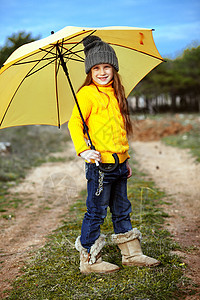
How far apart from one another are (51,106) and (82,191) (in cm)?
296

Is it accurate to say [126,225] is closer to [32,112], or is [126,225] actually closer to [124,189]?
[124,189]

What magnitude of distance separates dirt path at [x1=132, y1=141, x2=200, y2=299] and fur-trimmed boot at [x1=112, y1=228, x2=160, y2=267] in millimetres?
371

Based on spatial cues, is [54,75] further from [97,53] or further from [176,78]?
[176,78]

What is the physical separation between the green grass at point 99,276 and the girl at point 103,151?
0.40 ft

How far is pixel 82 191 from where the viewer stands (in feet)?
19.3

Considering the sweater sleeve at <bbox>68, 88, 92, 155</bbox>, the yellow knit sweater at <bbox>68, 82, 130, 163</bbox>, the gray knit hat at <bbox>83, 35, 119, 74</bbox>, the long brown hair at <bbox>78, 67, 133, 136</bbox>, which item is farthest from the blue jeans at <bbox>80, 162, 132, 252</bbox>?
the gray knit hat at <bbox>83, 35, 119, 74</bbox>

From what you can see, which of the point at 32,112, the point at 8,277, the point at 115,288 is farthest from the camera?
the point at 32,112

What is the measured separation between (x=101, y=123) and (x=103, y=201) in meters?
0.61

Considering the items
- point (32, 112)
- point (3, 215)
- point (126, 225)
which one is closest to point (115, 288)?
point (126, 225)

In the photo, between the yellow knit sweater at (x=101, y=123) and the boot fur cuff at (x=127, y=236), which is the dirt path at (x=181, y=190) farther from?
the yellow knit sweater at (x=101, y=123)

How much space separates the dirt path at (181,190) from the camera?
3.02 m

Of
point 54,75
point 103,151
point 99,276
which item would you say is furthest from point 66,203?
point 103,151

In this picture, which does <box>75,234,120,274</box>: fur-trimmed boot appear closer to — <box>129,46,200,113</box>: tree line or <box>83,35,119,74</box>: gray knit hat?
<box>83,35,119,74</box>: gray knit hat

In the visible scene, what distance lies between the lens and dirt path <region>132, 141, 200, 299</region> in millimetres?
3018
